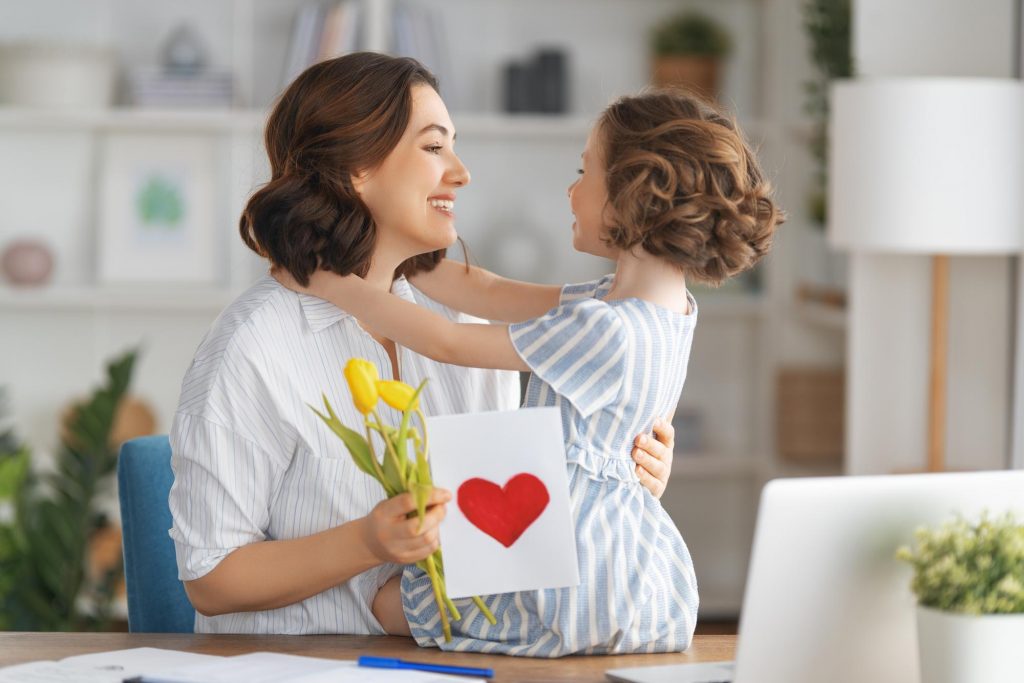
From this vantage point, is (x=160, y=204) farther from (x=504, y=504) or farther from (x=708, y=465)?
(x=504, y=504)

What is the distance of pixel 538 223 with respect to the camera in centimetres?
454

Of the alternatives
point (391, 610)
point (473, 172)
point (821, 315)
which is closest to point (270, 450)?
point (391, 610)

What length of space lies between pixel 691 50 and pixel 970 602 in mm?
3492

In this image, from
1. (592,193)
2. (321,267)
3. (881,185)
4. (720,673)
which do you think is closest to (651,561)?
(720,673)

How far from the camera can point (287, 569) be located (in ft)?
4.81

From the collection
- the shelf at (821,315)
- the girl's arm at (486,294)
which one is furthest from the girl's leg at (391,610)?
the shelf at (821,315)

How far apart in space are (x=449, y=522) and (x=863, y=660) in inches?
15.4

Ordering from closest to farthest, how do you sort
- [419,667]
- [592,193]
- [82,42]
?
[419,667] → [592,193] → [82,42]

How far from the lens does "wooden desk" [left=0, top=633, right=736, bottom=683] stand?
1307 millimetres

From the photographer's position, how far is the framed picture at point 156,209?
4301 mm

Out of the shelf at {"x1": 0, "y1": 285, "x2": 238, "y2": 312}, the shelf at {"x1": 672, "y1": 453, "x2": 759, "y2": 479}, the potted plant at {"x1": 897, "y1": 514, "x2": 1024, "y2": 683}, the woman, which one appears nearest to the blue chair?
the woman

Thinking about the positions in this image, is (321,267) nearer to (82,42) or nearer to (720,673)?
(720,673)

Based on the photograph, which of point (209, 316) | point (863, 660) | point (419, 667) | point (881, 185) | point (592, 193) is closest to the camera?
point (863, 660)

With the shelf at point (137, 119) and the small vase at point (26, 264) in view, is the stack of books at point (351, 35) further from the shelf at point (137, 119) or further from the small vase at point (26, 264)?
the small vase at point (26, 264)
